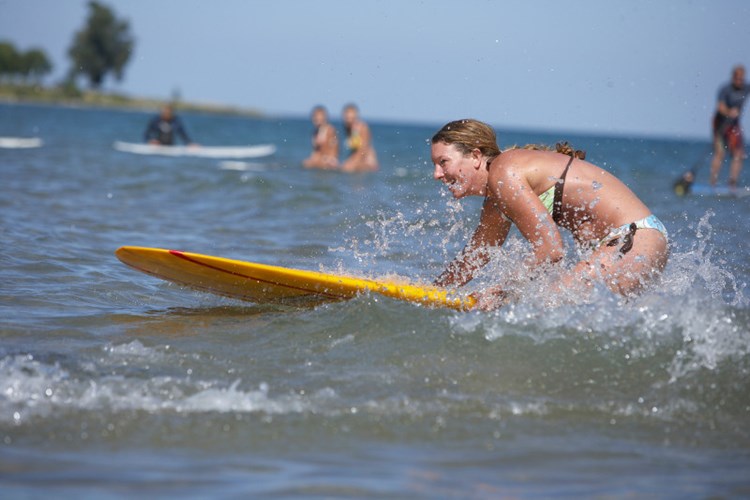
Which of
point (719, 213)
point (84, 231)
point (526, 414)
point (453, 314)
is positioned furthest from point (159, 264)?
point (719, 213)

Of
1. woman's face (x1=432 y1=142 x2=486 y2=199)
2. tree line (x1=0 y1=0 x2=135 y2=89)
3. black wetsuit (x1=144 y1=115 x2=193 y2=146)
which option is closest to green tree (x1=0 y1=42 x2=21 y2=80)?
tree line (x1=0 y1=0 x2=135 y2=89)

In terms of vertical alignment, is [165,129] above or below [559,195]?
below

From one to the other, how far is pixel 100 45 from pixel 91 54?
185cm

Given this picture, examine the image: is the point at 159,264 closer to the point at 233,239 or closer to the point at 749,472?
the point at 233,239

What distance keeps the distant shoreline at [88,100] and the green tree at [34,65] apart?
164 cm

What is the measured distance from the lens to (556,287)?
458cm

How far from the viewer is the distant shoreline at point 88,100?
344ft

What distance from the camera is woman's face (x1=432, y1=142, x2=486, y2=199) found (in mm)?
4570

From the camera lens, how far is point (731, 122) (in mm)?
14023

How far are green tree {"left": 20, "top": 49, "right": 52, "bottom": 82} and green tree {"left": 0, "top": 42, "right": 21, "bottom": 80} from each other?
26.3 inches

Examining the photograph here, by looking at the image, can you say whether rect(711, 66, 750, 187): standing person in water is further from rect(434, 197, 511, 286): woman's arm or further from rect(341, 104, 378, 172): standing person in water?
rect(434, 197, 511, 286): woman's arm

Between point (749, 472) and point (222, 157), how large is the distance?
19877 millimetres

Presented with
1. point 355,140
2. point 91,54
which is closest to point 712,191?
point 355,140

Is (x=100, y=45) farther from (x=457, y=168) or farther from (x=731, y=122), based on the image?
(x=457, y=168)
